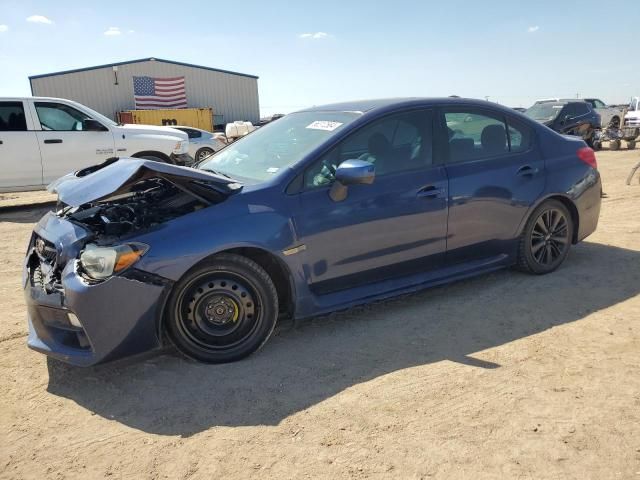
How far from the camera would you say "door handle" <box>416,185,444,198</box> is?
12.8 ft

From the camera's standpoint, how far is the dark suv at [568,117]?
16.5 metres

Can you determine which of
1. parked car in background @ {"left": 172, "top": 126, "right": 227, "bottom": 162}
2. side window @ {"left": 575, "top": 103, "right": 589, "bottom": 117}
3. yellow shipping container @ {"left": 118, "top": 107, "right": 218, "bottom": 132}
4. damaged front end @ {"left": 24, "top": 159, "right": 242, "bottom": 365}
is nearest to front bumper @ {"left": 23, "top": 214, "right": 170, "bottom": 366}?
damaged front end @ {"left": 24, "top": 159, "right": 242, "bottom": 365}

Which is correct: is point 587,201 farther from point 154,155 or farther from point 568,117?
point 568,117

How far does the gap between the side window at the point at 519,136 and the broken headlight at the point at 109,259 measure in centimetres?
320

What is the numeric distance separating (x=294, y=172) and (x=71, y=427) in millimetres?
1997

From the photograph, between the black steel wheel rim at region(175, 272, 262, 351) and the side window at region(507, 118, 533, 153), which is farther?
the side window at region(507, 118, 533, 153)

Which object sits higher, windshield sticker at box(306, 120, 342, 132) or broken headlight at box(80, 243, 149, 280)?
windshield sticker at box(306, 120, 342, 132)

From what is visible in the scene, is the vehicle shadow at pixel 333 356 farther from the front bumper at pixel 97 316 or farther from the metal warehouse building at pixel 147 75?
the metal warehouse building at pixel 147 75

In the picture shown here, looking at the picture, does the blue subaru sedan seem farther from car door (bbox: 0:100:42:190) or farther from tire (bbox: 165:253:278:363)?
car door (bbox: 0:100:42:190)

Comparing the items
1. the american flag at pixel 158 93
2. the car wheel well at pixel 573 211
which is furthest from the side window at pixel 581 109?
the american flag at pixel 158 93

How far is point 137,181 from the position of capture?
10.5 ft

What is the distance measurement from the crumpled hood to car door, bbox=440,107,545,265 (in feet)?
5.82

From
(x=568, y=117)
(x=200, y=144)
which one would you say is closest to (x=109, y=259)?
(x=200, y=144)

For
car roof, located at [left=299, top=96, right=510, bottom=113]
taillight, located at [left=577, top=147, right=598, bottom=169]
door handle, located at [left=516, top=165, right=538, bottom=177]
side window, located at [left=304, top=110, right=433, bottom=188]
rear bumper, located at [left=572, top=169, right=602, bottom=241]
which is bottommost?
rear bumper, located at [left=572, top=169, right=602, bottom=241]
